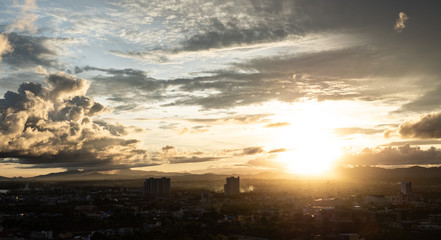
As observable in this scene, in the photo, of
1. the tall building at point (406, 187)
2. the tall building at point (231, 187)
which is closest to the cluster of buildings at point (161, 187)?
the tall building at point (231, 187)

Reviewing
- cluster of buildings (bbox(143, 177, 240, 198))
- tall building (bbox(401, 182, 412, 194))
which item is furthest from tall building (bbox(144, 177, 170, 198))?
tall building (bbox(401, 182, 412, 194))

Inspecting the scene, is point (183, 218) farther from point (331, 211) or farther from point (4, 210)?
point (4, 210)

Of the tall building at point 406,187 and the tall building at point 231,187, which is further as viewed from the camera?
the tall building at point 231,187

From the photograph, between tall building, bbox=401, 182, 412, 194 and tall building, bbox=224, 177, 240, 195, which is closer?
tall building, bbox=401, 182, 412, 194

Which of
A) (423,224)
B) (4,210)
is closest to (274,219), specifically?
(423,224)

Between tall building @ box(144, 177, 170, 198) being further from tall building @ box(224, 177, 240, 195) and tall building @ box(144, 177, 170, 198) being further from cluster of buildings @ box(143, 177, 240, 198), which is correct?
tall building @ box(224, 177, 240, 195)

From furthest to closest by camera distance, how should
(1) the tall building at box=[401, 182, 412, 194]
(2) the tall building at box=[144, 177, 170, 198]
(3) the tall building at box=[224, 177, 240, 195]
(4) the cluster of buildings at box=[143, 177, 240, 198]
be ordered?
1. (2) the tall building at box=[144, 177, 170, 198]
2. (4) the cluster of buildings at box=[143, 177, 240, 198]
3. (3) the tall building at box=[224, 177, 240, 195]
4. (1) the tall building at box=[401, 182, 412, 194]

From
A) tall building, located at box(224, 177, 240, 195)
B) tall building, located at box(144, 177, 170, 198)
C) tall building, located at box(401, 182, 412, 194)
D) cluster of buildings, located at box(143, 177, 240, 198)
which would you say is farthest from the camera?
tall building, located at box(144, 177, 170, 198)

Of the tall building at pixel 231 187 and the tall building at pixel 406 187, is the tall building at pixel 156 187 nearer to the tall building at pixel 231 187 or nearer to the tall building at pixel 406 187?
the tall building at pixel 231 187

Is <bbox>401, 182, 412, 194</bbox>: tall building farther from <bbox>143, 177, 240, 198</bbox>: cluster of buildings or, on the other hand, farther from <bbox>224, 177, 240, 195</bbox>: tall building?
<bbox>224, 177, 240, 195</bbox>: tall building

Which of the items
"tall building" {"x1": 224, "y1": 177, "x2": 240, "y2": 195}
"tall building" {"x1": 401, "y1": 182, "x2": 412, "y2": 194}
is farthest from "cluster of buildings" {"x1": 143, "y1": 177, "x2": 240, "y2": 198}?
"tall building" {"x1": 401, "y1": 182, "x2": 412, "y2": 194}

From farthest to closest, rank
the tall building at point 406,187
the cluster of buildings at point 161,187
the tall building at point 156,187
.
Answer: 1. the tall building at point 156,187
2. the cluster of buildings at point 161,187
3. the tall building at point 406,187
